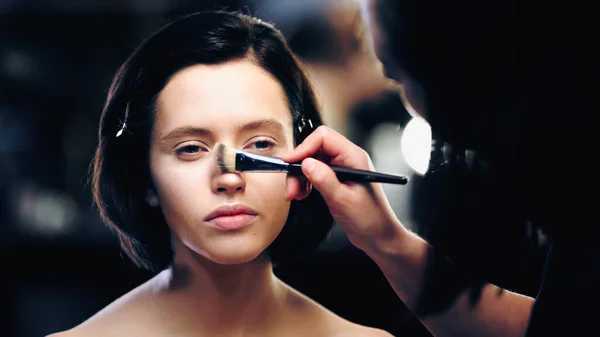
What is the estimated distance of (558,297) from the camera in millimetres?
726

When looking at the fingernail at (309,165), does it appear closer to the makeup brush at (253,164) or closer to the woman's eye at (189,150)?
the makeup brush at (253,164)

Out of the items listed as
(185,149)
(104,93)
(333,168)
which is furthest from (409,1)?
(104,93)

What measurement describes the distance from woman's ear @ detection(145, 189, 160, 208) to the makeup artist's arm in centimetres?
22

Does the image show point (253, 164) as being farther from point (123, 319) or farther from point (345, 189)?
point (123, 319)

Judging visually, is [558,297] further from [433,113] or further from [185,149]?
[185,149]

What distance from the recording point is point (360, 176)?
2.30ft

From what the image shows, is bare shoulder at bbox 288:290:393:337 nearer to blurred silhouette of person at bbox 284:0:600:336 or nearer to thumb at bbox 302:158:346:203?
blurred silhouette of person at bbox 284:0:600:336

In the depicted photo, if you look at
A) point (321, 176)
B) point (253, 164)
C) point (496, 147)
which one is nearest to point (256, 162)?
point (253, 164)

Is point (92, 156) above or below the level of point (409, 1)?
below

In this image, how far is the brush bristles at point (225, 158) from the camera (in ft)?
2.47

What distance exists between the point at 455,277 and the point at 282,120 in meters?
0.35

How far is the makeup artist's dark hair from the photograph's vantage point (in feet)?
2.66

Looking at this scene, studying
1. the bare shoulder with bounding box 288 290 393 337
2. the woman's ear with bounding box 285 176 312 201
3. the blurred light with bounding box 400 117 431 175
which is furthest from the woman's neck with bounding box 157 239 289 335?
the blurred light with bounding box 400 117 431 175

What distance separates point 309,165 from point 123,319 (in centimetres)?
41
